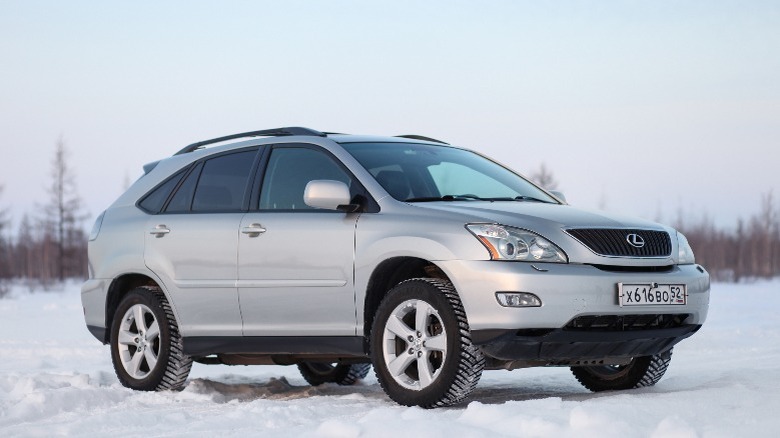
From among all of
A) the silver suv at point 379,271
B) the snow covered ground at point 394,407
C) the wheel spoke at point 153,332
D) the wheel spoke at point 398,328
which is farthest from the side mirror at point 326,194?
the wheel spoke at point 153,332

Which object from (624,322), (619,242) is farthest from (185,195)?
(624,322)

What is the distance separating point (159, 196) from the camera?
8594 millimetres

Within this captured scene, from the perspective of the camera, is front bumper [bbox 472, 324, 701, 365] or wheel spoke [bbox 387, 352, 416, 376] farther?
wheel spoke [bbox 387, 352, 416, 376]

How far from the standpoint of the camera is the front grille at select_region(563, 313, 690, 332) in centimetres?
620

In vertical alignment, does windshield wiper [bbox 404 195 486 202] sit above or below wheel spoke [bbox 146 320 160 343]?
above

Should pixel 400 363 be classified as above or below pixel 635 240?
below

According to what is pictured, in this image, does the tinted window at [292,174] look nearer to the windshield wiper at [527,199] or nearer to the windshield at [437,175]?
the windshield at [437,175]

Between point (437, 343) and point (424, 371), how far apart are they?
A: 19 cm

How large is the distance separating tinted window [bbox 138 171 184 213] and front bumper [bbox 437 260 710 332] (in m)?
A: 3.05

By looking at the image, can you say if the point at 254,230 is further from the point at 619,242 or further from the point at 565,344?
the point at 619,242

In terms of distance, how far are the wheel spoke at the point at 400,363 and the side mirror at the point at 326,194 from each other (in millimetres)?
1009

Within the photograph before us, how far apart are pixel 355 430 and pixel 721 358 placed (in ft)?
Result: 21.2

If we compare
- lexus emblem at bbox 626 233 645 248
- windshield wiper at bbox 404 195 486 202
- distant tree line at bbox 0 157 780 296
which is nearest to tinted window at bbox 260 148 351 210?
windshield wiper at bbox 404 195 486 202

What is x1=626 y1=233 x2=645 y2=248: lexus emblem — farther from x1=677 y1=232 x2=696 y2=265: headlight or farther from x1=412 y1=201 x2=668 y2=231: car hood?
x1=677 y1=232 x2=696 y2=265: headlight
